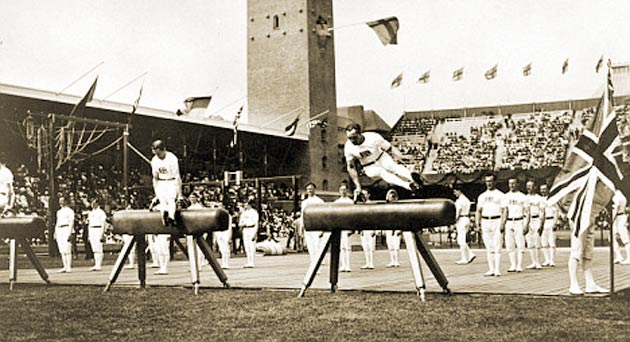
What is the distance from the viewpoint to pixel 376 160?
10000 mm

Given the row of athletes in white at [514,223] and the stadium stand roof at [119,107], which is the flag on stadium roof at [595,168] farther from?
the stadium stand roof at [119,107]

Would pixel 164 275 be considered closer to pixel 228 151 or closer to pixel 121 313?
pixel 121 313

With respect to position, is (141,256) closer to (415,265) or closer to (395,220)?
(395,220)

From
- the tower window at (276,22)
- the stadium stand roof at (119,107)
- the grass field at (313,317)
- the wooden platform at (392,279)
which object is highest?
the tower window at (276,22)

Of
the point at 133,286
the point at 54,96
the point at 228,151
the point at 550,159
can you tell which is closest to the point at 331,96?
the point at 228,151

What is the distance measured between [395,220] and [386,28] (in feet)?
64.5

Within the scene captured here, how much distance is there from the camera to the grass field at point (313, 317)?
6766 mm

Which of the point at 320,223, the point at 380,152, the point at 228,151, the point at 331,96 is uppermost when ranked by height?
the point at 331,96

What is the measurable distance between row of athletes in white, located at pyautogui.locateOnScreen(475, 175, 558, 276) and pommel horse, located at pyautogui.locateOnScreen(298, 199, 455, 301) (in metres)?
4.00

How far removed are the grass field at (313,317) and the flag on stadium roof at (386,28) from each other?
19.1 metres

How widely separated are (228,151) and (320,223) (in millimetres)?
33701

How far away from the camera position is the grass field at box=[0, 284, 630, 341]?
22.2 ft

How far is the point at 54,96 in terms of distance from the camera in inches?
1205

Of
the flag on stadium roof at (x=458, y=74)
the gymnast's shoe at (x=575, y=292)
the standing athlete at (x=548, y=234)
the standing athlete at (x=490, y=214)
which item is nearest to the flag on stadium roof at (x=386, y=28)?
the standing athlete at (x=548, y=234)
